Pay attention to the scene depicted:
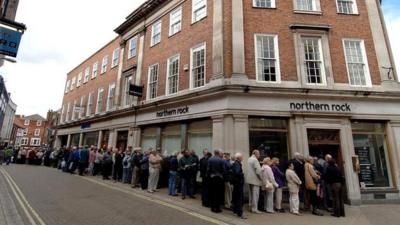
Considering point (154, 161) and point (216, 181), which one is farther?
point (154, 161)

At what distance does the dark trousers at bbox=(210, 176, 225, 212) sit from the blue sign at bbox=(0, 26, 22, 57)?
667 centimetres

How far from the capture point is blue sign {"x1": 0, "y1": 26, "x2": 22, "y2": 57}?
634 centimetres

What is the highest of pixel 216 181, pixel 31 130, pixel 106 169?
pixel 31 130

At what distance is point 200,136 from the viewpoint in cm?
1198

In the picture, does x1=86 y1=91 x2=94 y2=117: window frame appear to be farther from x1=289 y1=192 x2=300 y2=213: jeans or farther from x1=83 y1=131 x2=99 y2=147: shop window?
A: x1=289 y1=192 x2=300 y2=213: jeans

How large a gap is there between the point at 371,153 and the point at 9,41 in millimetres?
14075

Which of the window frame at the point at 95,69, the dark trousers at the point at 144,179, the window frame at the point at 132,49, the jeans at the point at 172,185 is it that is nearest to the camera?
the jeans at the point at 172,185

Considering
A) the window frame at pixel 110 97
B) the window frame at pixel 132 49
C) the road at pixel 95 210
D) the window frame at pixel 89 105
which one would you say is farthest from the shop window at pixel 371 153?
the window frame at pixel 89 105

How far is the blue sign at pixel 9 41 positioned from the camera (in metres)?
6.34

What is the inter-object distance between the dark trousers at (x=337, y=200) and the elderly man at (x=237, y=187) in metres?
3.09

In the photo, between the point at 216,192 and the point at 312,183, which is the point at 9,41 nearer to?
the point at 216,192

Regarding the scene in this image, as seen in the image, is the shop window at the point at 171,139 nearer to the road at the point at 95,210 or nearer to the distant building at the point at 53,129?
the road at the point at 95,210

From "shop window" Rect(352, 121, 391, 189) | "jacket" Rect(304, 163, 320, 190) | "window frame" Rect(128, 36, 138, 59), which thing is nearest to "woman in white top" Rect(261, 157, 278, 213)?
"jacket" Rect(304, 163, 320, 190)

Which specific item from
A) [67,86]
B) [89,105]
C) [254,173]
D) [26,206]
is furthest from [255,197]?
[67,86]
